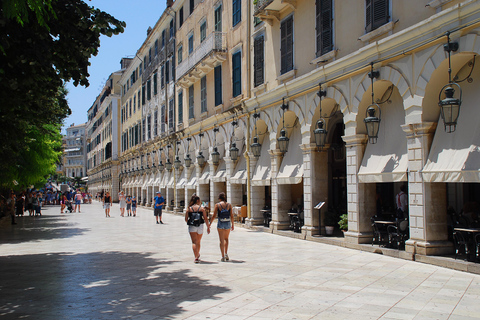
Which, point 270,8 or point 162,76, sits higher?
point 162,76

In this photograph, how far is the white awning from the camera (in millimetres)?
19281

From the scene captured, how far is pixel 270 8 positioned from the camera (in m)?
17.9

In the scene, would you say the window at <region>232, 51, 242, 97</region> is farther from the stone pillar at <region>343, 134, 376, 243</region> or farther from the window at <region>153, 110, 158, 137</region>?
the window at <region>153, 110, 158, 137</region>

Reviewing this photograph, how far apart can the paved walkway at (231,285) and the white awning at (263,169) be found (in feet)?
18.6

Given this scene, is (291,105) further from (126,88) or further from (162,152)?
(126,88)

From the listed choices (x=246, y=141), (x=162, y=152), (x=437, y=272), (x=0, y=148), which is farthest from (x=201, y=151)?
(x=437, y=272)

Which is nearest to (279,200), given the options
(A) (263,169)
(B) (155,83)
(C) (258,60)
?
(A) (263,169)

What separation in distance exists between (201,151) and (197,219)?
16.2 meters

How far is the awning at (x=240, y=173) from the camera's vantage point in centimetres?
2131

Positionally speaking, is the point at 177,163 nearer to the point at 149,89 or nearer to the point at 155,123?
the point at 155,123

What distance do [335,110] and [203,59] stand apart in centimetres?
1069

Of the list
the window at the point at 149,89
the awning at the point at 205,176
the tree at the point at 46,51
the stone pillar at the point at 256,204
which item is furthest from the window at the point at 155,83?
the tree at the point at 46,51

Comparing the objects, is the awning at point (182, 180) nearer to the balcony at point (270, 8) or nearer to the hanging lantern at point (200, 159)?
the hanging lantern at point (200, 159)

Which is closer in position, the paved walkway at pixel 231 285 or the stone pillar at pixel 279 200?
the paved walkway at pixel 231 285
